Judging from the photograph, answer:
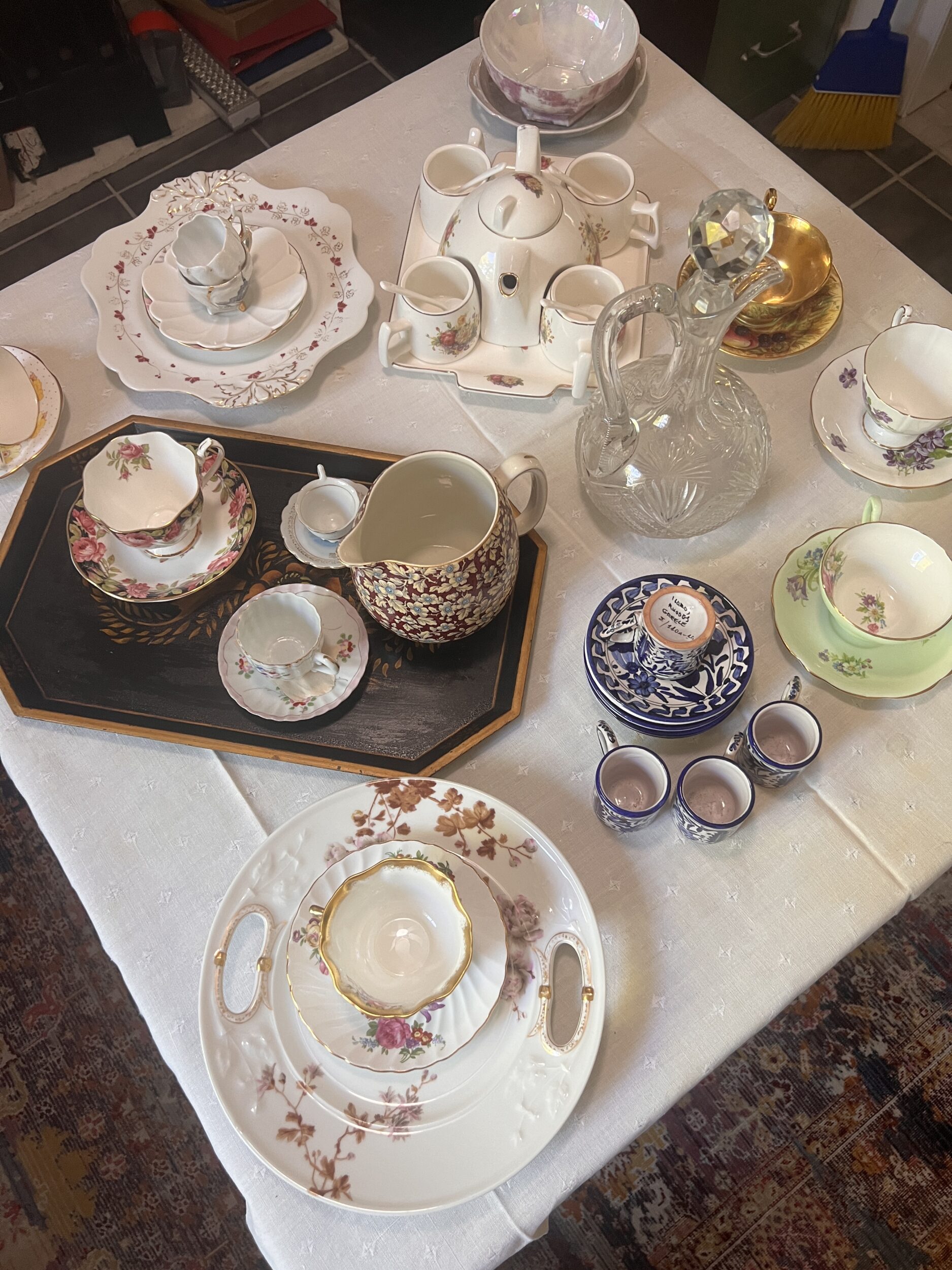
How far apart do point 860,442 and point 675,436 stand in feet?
0.76

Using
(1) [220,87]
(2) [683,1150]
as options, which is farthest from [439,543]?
(1) [220,87]

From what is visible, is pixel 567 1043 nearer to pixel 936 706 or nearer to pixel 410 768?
pixel 410 768

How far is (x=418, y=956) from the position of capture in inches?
29.4

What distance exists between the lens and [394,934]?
755 mm

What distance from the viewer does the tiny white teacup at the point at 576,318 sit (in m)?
0.96

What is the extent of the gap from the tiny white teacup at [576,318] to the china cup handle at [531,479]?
0.14m

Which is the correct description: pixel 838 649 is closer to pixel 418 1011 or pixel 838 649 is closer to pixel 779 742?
pixel 779 742

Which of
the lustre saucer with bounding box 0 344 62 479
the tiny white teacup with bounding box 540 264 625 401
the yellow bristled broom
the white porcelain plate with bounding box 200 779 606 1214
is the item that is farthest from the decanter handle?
the yellow bristled broom

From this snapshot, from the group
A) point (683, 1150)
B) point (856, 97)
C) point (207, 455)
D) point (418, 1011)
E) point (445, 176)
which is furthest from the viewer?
point (856, 97)

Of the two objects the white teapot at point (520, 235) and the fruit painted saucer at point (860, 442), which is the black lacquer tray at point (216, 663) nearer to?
the white teapot at point (520, 235)

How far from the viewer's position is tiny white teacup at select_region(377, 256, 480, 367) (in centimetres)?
97

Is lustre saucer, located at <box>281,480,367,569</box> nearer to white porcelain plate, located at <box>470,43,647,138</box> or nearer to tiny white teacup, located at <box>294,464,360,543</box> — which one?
tiny white teacup, located at <box>294,464,360,543</box>

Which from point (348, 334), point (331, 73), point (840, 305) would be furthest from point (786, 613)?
point (331, 73)

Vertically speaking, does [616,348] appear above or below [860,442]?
above
